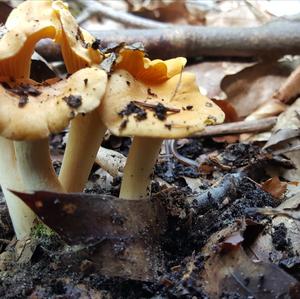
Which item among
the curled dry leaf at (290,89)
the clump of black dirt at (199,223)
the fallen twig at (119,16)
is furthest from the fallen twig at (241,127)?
the fallen twig at (119,16)

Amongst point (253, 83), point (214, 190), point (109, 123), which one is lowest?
point (253, 83)

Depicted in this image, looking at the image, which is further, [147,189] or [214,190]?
[214,190]

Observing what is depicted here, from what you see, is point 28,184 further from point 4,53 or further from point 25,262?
point 4,53

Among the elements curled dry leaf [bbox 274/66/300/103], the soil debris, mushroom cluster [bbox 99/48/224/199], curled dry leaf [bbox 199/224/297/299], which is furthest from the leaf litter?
curled dry leaf [bbox 274/66/300/103]

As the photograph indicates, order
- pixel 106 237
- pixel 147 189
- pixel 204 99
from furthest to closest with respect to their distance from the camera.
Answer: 1. pixel 147 189
2. pixel 204 99
3. pixel 106 237

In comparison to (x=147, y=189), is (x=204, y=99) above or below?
above

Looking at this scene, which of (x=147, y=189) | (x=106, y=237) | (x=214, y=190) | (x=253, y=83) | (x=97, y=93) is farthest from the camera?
(x=253, y=83)

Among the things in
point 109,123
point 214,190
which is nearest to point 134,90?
point 109,123

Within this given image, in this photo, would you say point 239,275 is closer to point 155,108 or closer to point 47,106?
point 155,108
